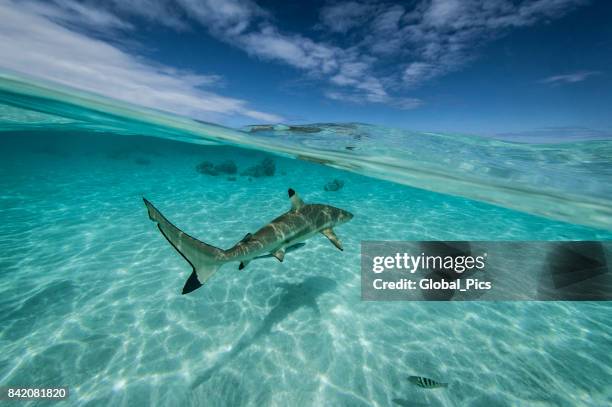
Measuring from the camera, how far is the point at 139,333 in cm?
598

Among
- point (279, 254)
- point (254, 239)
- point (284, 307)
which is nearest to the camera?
point (254, 239)

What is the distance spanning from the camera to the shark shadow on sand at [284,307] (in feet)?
17.6

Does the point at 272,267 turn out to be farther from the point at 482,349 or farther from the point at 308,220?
the point at 482,349

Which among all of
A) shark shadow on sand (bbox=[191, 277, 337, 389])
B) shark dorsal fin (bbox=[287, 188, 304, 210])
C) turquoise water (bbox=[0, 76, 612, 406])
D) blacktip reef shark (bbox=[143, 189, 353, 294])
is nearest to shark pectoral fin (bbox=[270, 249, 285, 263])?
blacktip reef shark (bbox=[143, 189, 353, 294])

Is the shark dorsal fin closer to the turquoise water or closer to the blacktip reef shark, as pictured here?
the blacktip reef shark

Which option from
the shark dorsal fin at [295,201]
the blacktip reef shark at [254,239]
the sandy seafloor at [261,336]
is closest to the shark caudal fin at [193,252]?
the blacktip reef shark at [254,239]

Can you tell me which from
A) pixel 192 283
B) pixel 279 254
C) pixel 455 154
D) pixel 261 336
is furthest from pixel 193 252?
pixel 455 154

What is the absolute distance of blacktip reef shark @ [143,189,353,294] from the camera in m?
3.19

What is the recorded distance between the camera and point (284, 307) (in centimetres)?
700

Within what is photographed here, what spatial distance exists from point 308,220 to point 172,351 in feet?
13.1

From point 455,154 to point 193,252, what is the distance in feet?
49.0

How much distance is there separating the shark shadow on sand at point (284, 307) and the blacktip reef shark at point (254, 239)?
2.50m

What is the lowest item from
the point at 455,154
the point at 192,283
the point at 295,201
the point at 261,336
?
the point at 261,336

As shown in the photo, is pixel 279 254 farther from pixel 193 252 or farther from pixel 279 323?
pixel 279 323
